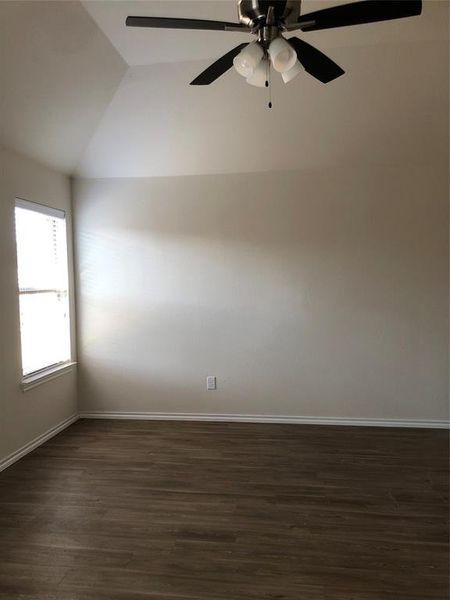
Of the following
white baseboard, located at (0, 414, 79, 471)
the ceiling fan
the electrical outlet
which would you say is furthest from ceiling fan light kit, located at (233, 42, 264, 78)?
white baseboard, located at (0, 414, 79, 471)

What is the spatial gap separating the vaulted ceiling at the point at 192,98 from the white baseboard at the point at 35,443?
230cm

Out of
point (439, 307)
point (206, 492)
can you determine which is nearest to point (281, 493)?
point (206, 492)

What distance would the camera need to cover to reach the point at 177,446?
3.66m

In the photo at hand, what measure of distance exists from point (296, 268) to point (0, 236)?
7.99 feet

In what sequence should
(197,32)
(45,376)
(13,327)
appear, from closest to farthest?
1. (197,32)
2. (13,327)
3. (45,376)

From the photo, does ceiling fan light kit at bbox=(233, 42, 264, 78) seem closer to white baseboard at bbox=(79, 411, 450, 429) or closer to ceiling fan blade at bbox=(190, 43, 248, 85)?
ceiling fan blade at bbox=(190, 43, 248, 85)

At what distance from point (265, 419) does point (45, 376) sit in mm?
1993

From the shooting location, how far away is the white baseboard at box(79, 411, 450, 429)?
4.02m

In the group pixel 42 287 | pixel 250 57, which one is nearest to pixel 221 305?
pixel 42 287

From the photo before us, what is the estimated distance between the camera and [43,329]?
12.9 feet

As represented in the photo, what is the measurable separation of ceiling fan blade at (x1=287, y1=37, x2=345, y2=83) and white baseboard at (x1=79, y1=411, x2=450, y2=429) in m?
2.95

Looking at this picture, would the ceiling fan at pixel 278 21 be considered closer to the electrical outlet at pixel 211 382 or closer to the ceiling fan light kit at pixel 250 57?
the ceiling fan light kit at pixel 250 57

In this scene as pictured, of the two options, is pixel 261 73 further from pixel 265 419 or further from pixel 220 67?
pixel 265 419

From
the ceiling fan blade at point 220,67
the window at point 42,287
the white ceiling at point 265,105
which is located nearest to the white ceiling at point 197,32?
the white ceiling at point 265,105
